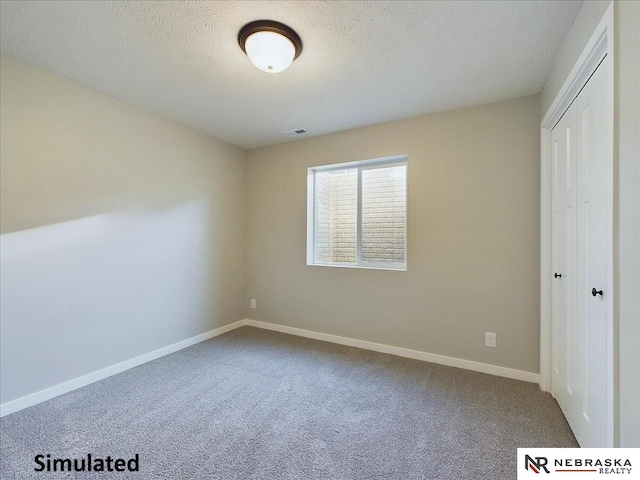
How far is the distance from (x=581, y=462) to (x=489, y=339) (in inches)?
54.7

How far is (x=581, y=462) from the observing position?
1.28 m

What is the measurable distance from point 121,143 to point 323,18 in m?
2.12

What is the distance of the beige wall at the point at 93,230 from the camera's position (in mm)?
2039

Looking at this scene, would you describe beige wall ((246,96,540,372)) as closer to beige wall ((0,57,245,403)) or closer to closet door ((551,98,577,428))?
closet door ((551,98,577,428))

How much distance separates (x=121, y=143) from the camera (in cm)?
265

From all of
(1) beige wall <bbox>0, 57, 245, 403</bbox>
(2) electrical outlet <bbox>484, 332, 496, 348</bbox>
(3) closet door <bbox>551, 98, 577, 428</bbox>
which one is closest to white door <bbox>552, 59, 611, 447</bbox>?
(3) closet door <bbox>551, 98, 577, 428</bbox>

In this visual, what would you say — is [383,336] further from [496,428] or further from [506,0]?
[506,0]

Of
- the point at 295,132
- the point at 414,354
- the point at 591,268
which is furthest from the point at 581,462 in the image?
the point at 295,132

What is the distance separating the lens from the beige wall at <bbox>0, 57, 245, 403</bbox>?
204 centimetres

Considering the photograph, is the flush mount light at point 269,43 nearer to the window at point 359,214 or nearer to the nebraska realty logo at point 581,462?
the window at point 359,214

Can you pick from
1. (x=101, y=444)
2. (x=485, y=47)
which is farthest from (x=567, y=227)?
(x=101, y=444)

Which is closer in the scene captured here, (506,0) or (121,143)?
(506,0)
